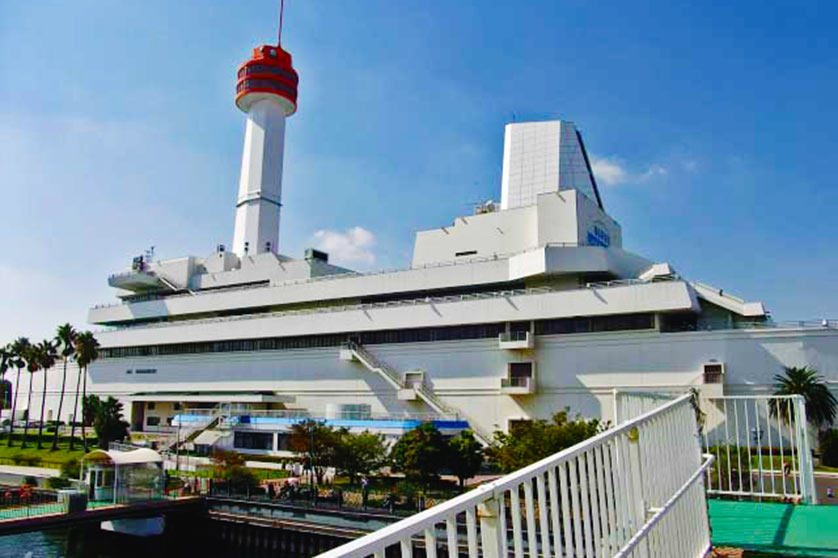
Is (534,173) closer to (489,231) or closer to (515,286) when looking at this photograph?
(489,231)

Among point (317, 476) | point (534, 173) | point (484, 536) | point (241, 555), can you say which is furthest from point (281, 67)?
point (484, 536)

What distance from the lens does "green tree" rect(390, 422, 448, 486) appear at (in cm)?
3012

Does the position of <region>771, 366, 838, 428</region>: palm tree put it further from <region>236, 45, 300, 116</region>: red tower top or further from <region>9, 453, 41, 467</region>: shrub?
<region>236, 45, 300, 116</region>: red tower top

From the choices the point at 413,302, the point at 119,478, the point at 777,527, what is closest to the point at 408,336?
the point at 413,302

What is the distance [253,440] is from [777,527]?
125ft

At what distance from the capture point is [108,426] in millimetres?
47531

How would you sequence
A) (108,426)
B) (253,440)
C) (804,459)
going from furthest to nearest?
(108,426) → (253,440) → (804,459)

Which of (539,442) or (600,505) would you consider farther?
(539,442)

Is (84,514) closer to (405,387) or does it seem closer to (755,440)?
(405,387)

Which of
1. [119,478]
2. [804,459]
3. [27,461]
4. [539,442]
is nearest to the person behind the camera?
[804,459]

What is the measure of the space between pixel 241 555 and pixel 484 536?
2773 centimetres

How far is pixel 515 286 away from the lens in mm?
40656

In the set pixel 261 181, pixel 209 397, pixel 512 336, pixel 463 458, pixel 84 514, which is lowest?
pixel 84 514

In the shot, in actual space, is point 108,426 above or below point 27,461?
above
